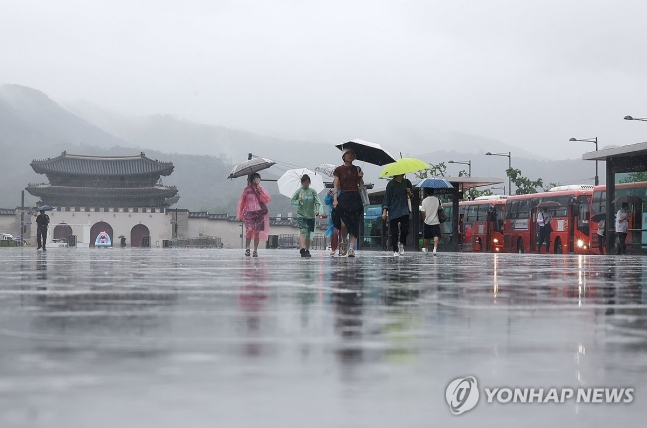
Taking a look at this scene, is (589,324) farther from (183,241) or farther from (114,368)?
(183,241)

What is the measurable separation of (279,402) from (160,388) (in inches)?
9.7

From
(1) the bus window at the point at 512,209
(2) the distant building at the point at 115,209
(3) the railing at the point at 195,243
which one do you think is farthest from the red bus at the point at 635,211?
(2) the distant building at the point at 115,209

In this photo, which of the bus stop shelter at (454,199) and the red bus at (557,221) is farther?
the red bus at (557,221)

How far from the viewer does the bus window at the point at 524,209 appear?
1318 inches

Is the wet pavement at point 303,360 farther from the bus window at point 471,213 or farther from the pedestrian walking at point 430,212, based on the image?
the bus window at point 471,213

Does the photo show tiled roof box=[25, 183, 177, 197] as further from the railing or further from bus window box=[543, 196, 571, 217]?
bus window box=[543, 196, 571, 217]

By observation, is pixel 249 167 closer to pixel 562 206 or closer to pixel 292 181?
pixel 292 181

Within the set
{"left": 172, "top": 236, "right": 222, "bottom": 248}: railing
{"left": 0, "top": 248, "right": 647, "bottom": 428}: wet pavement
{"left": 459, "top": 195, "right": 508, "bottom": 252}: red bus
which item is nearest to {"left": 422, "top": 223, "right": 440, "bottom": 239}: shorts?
{"left": 0, "top": 248, "right": 647, "bottom": 428}: wet pavement

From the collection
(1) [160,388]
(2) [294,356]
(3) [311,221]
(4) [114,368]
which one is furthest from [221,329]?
(3) [311,221]

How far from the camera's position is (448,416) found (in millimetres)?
1405

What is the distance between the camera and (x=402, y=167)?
16.1 m

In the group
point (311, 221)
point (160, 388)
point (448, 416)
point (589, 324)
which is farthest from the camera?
point (311, 221)

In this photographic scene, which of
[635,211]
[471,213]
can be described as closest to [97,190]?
[471,213]

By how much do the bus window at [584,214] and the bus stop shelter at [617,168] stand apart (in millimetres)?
8055
